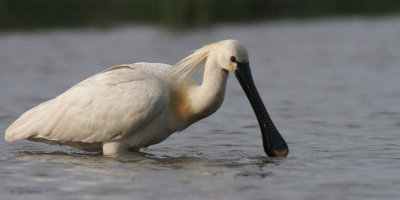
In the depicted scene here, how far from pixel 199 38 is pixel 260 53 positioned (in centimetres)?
473

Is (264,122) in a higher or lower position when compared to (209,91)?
lower

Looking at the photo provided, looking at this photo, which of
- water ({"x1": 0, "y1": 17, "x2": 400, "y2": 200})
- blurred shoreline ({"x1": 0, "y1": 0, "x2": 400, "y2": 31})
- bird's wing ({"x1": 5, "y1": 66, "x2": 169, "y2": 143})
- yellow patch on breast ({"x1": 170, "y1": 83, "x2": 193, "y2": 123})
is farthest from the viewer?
blurred shoreline ({"x1": 0, "y1": 0, "x2": 400, "y2": 31})

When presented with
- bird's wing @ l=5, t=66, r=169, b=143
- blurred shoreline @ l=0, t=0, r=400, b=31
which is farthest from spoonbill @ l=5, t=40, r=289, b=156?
blurred shoreline @ l=0, t=0, r=400, b=31

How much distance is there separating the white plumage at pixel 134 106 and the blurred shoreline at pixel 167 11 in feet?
65.3

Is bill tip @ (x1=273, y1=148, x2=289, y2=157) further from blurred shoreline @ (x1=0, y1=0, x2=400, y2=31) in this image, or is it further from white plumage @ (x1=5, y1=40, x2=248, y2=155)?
blurred shoreline @ (x1=0, y1=0, x2=400, y2=31)

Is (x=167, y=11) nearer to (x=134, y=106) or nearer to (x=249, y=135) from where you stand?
(x=249, y=135)

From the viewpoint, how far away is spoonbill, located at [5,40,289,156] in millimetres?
9062

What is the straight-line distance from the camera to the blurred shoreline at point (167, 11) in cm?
3066

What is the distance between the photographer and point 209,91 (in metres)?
9.04

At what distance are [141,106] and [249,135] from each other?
2.81 metres

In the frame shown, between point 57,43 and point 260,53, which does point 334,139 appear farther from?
point 57,43

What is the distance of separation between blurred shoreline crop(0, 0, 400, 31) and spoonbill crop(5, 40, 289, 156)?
65.4ft

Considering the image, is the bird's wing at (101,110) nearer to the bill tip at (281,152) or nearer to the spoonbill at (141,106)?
the spoonbill at (141,106)

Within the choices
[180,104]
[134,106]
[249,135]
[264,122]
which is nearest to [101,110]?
[134,106]
